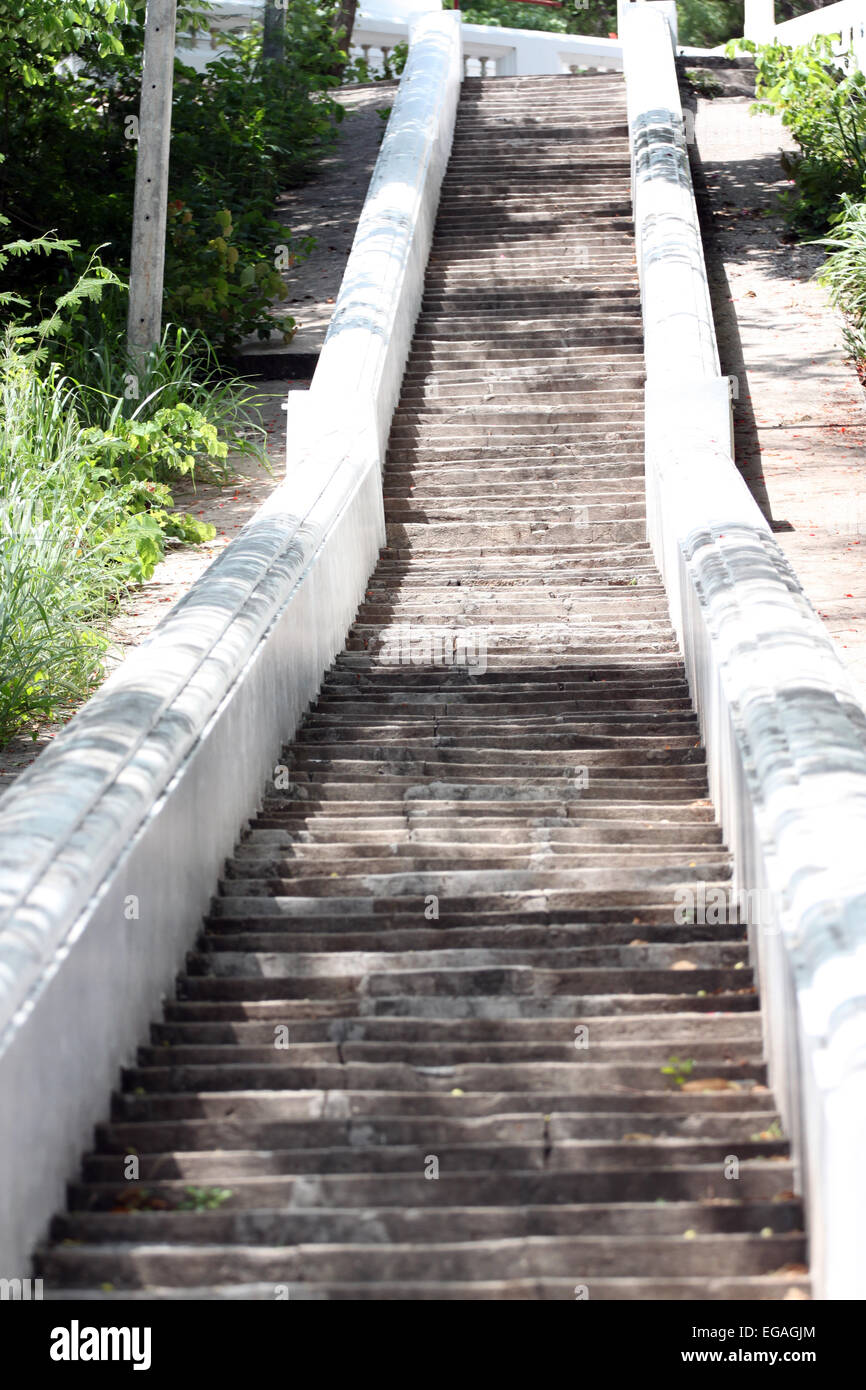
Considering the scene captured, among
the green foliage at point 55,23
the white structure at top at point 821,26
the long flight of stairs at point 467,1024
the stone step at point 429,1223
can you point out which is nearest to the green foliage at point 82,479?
the long flight of stairs at point 467,1024

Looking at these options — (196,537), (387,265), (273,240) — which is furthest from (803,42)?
(196,537)

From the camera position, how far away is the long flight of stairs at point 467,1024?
10.6 feet

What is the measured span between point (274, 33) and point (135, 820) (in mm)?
18089

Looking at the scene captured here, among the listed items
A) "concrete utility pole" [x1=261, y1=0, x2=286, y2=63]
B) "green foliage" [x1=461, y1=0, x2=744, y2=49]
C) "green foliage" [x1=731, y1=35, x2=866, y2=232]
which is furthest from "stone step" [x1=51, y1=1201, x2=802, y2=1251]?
"green foliage" [x1=461, y1=0, x2=744, y2=49]

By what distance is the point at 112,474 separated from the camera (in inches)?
395

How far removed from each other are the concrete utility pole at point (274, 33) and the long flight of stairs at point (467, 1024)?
1371 centimetres

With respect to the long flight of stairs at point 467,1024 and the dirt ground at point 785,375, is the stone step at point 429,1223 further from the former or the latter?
the dirt ground at point 785,375

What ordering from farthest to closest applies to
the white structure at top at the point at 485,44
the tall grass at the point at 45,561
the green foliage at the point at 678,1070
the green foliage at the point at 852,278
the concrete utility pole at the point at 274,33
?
the white structure at top at the point at 485,44 → the concrete utility pole at the point at 274,33 → the green foliage at the point at 852,278 → the tall grass at the point at 45,561 → the green foliage at the point at 678,1070

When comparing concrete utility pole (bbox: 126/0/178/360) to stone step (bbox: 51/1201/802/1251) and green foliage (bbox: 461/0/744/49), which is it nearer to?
stone step (bbox: 51/1201/802/1251)

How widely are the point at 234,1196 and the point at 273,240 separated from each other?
44.4 ft

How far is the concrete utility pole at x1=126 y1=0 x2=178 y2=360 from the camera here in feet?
35.9

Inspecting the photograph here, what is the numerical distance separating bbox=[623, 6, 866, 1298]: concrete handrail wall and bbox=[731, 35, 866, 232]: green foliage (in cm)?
791

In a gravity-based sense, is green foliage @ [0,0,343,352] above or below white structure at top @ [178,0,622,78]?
below

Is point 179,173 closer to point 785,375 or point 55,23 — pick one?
point 55,23
